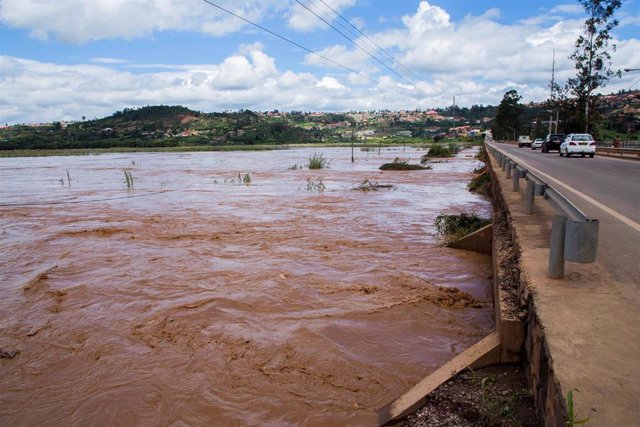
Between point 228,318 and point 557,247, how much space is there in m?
4.62

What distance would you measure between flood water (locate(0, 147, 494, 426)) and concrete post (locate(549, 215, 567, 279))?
181 cm

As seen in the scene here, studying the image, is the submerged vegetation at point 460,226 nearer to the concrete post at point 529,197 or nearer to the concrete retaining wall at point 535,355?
the concrete post at point 529,197

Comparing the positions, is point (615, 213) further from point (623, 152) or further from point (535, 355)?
point (623, 152)

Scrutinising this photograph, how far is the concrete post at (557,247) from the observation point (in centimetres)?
427

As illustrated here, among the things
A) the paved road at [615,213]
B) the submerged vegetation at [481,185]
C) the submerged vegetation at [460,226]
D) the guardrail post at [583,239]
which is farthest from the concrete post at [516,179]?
the submerged vegetation at [481,185]

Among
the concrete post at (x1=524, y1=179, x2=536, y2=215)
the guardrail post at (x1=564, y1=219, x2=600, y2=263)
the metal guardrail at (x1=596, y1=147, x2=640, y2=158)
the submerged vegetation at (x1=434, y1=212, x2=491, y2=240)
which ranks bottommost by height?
the submerged vegetation at (x1=434, y1=212, x2=491, y2=240)

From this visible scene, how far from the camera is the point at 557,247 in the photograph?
14.6 feet

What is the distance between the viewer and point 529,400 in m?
3.59

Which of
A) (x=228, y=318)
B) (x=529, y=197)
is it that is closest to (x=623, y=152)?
(x=529, y=197)

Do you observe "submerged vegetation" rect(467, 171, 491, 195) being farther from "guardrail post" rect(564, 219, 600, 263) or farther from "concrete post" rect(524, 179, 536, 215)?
"guardrail post" rect(564, 219, 600, 263)

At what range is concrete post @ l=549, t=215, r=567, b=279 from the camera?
427cm

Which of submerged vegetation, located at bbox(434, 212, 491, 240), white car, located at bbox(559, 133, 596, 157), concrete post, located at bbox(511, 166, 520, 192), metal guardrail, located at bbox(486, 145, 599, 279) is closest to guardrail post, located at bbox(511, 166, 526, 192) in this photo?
concrete post, located at bbox(511, 166, 520, 192)

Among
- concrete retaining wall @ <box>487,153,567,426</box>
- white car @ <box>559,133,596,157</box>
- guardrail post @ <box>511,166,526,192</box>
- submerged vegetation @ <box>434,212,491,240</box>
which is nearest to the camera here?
concrete retaining wall @ <box>487,153,567,426</box>

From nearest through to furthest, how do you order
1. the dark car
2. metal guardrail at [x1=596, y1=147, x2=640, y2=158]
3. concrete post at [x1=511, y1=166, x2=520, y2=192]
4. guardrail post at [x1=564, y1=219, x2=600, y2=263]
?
guardrail post at [x1=564, y1=219, x2=600, y2=263] → concrete post at [x1=511, y1=166, x2=520, y2=192] → metal guardrail at [x1=596, y1=147, x2=640, y2=158] → the dark car
